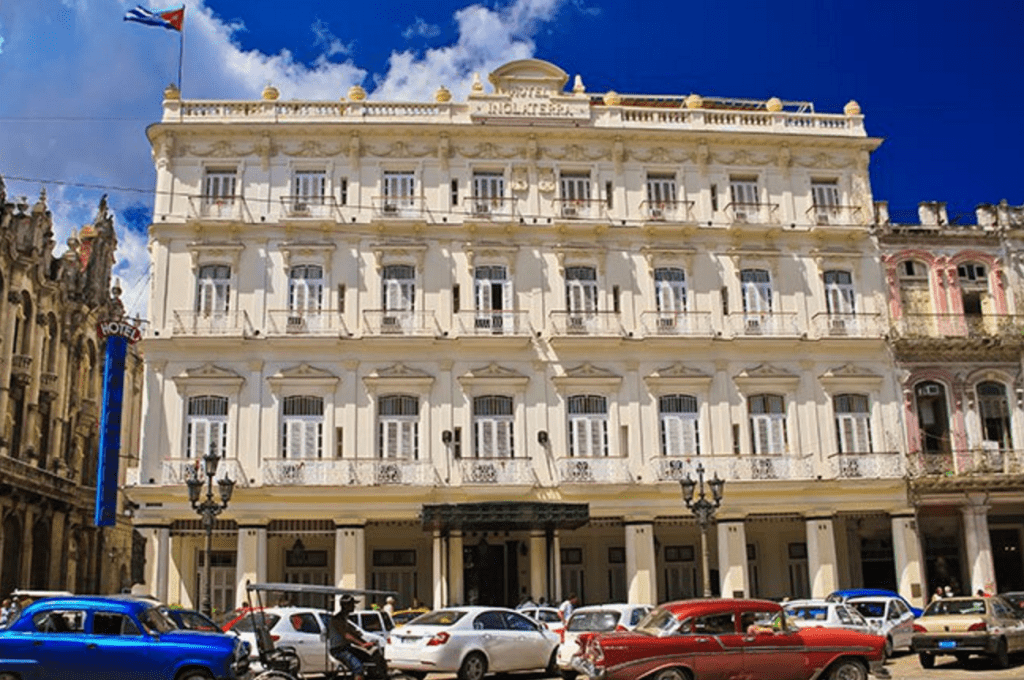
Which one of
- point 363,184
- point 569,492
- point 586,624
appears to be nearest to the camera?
point 586,624

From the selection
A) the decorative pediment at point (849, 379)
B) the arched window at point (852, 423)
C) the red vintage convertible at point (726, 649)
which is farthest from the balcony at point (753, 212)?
the red vintage convertible at point (726, 649)

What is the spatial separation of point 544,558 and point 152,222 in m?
15.5

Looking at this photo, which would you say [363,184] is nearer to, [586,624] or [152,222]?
[152,222]

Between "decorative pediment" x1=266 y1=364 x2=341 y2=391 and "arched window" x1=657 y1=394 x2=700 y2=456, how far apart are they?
32.5 ft

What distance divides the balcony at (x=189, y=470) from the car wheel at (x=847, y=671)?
18.6 m

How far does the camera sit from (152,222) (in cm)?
3094

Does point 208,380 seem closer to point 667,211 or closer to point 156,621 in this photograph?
point 667,211

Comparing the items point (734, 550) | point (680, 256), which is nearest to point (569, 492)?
point (734, 550)

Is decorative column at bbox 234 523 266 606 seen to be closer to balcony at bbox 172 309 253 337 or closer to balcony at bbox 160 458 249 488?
balcony at bbox 160 458 249 488

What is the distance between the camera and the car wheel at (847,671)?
610 inches

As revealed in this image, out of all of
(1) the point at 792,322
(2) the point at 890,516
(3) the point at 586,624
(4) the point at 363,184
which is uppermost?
(4) the point at 363,184

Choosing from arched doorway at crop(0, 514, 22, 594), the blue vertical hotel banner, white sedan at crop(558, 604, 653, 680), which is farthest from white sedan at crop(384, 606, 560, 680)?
arched doorway at crop(0, 514, 22, 594)

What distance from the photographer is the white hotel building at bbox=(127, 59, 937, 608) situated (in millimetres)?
29922

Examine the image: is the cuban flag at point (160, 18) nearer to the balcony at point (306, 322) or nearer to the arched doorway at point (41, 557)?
the balcony at point (306, 322)
